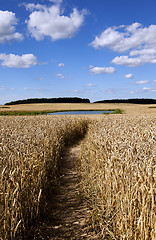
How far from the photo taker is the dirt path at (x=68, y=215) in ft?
13.1

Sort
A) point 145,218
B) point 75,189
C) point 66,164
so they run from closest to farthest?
1. point 145,218
2. point 75,189
3. point 66,164

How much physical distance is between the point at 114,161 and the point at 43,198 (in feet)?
6.59

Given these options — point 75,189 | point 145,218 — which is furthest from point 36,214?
point 75,189

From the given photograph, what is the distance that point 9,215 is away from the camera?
9.72 feet

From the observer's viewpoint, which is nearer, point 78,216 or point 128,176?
point 128,176

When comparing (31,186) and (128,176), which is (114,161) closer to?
(128,176)

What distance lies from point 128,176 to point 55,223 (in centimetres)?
217

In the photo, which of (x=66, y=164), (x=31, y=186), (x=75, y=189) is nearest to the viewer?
(x=31, y=186)

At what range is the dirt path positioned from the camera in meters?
4.01

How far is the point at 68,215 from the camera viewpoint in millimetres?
4734

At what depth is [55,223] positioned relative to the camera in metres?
4.40

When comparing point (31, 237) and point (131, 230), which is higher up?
point (131, 230)

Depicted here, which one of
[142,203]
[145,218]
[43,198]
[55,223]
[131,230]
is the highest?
[142,203]

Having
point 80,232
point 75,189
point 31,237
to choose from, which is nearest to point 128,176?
point 80,232
